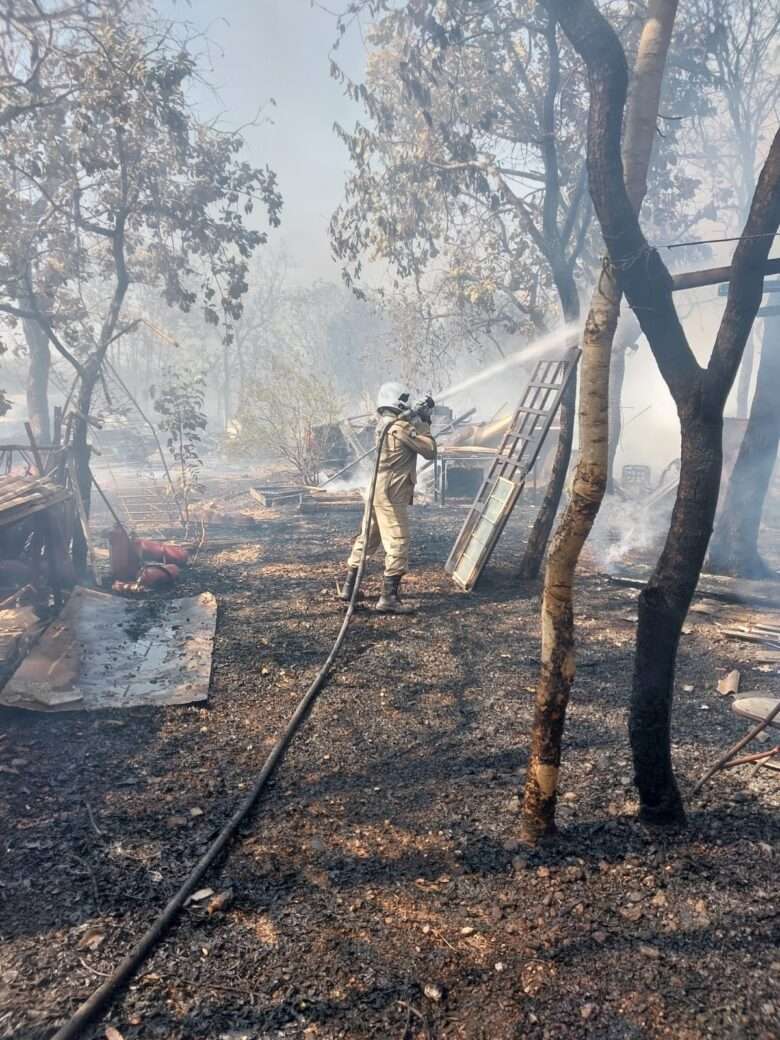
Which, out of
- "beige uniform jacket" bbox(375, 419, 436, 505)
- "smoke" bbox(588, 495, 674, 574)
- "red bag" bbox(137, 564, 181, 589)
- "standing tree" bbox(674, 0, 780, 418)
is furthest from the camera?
"standing tree" bbox(674, 0, 780, 418)

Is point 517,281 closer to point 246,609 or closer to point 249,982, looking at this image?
point 246,609


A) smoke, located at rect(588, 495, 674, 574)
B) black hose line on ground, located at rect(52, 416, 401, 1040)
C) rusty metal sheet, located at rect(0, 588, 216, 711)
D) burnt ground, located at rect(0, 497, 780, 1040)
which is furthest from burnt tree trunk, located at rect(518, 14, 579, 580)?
rusty metal sheet, located at rect(0, 588, 216, 711)

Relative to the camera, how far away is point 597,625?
6289 mm

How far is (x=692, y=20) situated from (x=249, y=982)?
16.6 m

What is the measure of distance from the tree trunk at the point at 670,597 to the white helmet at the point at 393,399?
4045mm

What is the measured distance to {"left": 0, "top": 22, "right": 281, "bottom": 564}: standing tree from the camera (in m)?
8.38

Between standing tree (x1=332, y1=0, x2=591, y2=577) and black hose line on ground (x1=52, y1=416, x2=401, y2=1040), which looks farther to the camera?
standing tree (x1=332, y1=0, x2=591, y2=577)

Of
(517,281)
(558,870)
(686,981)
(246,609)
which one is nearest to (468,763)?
(558,870)

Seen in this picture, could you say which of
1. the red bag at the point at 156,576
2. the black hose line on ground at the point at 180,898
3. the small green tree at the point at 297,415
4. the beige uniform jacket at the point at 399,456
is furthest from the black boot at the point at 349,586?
the small green tree at the point at 297,415

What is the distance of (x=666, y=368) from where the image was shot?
10.1 ft

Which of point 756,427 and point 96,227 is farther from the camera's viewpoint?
point 96,227

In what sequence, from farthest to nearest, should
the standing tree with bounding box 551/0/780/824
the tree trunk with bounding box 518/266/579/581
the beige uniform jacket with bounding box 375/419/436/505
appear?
1. the tree trunk with bounding box 518/266/579/581
2. the beige uniform jacket with bounding box 375/419/436/505
3. the standing tree with bounding box 551/0/780/824

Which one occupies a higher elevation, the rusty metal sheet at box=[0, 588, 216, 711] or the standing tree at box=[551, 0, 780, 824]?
the standing tree at box=[551, 0, 780, 824]

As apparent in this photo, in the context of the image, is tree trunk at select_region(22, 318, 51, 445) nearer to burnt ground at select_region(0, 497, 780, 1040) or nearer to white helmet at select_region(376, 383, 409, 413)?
white helmet at select_region(376, 383, 409, 413)
